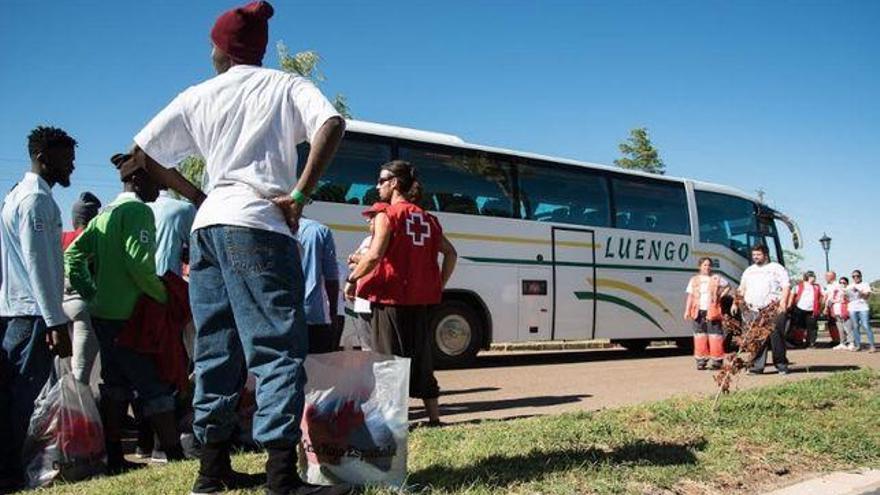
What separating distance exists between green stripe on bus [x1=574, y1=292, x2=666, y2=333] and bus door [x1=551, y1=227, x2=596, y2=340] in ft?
0.06

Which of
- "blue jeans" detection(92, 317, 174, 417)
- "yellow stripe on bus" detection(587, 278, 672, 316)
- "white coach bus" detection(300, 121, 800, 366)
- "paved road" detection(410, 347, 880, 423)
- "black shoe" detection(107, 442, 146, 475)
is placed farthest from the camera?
"yellow stripe on bus" detection(587, 278, 672, 316)

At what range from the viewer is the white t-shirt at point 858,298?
1656cm

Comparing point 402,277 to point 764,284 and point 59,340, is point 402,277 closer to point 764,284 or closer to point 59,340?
point 59,340

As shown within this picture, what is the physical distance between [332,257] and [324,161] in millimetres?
2677

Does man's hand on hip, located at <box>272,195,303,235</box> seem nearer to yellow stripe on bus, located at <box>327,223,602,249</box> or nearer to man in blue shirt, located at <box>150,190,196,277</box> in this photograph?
man in blue shirt, located at <box>150,190,196,277</box>

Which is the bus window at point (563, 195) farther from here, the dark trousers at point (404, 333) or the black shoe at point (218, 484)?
the black shoe at point (218, 484)

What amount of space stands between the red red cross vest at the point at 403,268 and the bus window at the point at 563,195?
7.61m

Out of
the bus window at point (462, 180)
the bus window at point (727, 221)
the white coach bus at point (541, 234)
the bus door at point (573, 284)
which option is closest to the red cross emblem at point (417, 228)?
the white coach bus at point (541, 234)

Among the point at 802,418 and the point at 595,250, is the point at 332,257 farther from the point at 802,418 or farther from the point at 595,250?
the point at 595,250

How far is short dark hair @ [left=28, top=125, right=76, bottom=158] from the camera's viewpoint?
439cm

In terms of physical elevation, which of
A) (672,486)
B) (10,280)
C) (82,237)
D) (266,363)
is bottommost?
(672,486)

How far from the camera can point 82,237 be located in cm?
464

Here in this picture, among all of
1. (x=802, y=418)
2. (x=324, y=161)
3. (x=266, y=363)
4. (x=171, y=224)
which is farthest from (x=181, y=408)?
(x=802, y=418)

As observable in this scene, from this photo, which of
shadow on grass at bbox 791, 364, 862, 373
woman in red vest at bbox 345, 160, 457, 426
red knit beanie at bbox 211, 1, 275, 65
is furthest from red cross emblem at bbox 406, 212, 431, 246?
shadow on grass at bbox 791, 364, 862, 373
